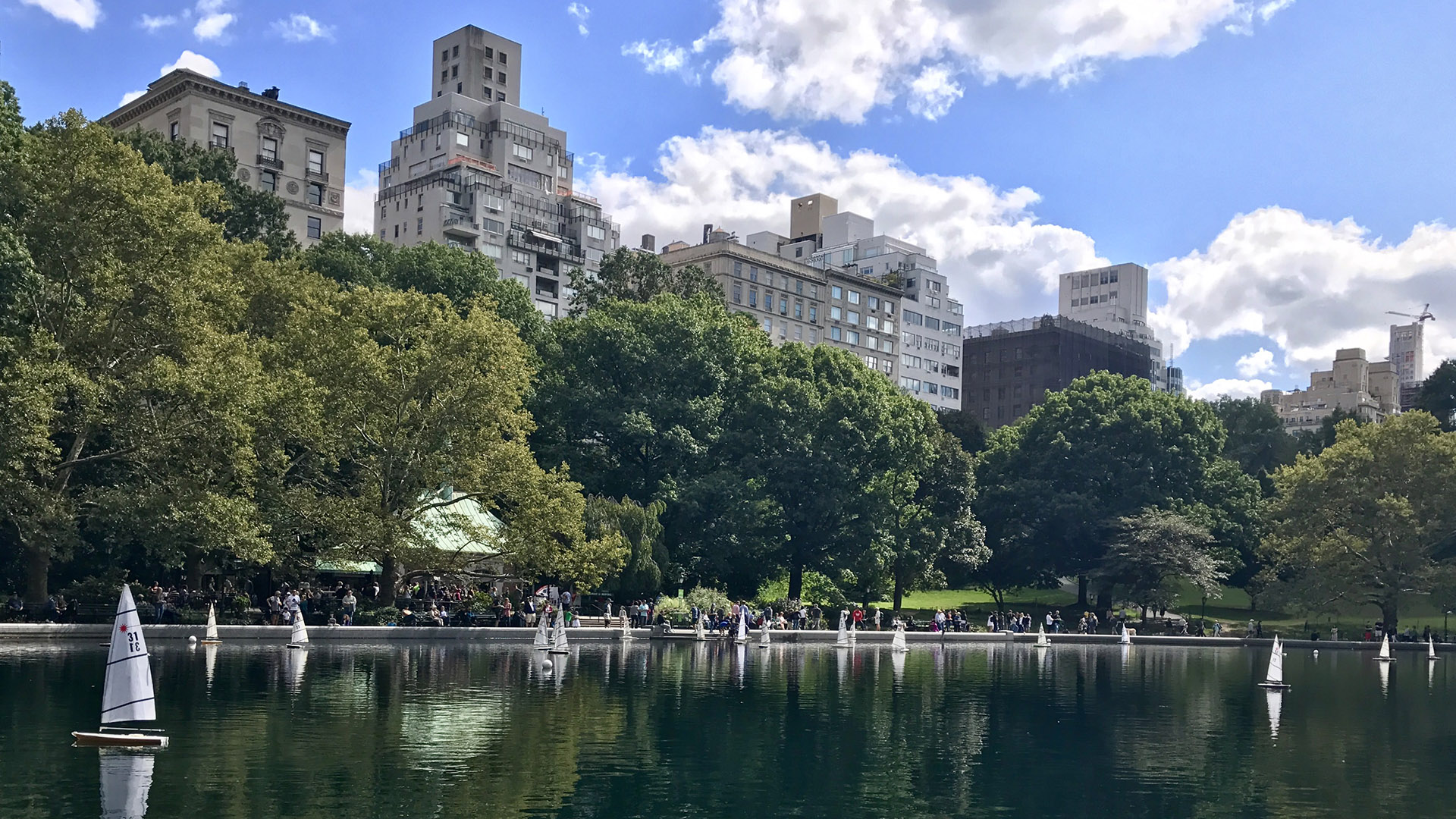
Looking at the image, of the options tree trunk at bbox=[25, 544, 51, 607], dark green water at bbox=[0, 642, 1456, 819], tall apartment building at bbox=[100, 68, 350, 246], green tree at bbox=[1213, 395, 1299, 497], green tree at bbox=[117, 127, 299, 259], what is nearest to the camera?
dark green water at bbox=[0, 642, 1456, 819]

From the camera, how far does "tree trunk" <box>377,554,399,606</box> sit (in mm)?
60188

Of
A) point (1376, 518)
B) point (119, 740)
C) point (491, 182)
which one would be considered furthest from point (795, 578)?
point (491, 182)

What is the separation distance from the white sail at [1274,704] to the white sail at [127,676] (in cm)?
2513

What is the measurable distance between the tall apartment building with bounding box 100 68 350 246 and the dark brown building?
Answer: 92384 millimetres

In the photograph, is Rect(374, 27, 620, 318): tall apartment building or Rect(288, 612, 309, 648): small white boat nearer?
Rect(288, 612, 309, 648): small white boat

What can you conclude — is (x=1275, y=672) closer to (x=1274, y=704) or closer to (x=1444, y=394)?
(x=1274, y=704)

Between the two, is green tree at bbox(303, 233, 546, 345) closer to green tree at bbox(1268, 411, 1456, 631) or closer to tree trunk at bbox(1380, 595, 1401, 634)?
green tree at bbox(1268, 411, 1456, 631)

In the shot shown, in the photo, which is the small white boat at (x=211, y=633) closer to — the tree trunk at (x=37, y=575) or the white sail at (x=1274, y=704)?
the tree trunk at (x=37, y=575)

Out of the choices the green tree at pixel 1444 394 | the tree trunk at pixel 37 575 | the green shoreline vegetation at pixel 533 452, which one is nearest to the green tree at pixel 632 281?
the green shoreline vegetation at pixel 533 452

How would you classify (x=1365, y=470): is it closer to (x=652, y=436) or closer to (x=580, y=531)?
(x=652, y=436)

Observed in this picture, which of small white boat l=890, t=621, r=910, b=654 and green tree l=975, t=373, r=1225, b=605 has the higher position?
green tree l=975, t=373, r=1225, b=605

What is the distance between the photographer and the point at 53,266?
5284cm

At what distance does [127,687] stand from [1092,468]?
85830 millimetres


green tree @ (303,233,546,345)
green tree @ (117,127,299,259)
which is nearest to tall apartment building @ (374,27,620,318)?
green tree @ (303,233,546,345)
